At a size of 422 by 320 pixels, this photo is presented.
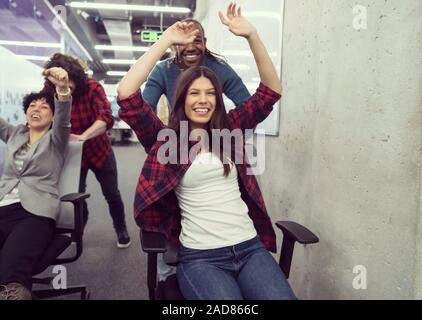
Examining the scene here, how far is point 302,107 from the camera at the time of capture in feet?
5.61

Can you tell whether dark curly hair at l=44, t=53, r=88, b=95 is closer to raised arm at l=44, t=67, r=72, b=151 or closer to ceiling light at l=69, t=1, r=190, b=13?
raised arm at l=44, t=67, r=72, b=151

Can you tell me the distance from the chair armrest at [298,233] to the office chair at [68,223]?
936mm

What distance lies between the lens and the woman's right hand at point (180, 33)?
1.33m

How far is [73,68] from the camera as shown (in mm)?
2035

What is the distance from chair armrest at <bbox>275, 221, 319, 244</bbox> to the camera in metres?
1.17

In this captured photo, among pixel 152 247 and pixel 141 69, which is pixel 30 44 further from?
pixel 152 247

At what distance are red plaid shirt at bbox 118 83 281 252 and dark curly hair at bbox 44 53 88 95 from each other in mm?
887

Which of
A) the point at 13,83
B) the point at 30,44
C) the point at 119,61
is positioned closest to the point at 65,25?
the point at 30,44

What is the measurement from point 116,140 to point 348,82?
34.6ft

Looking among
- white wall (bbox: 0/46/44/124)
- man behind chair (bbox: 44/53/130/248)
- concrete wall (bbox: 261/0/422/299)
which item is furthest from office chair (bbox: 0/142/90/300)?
white wall (bbox: 0/46/44/124)

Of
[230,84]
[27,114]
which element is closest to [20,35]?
[27,114]

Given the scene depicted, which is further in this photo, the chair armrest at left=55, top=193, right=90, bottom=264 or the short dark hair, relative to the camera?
the short dark hair

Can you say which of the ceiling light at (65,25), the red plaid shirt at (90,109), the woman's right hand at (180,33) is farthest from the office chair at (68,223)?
the ceiling light at (65,25)

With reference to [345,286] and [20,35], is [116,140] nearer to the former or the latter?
[20,35]
